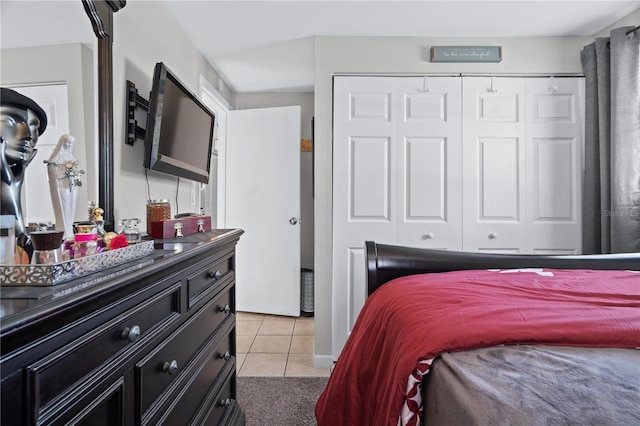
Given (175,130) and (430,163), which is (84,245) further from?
(430,163)

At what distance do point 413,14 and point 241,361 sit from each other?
2.74 metres

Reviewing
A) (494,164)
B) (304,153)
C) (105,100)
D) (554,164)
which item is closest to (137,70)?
(105,100)

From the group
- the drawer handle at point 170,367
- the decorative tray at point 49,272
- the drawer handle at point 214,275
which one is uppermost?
the decorative tray at point 49,272

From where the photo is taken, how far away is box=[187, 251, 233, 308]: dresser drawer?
115cm

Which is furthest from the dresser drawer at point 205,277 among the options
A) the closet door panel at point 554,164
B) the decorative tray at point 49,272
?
the closet door panel at point 554,164

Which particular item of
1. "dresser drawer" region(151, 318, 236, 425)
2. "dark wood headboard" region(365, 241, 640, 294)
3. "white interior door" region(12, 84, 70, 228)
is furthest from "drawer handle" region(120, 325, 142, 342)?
"dark wood headboard" region(365, 241, 640, 294)

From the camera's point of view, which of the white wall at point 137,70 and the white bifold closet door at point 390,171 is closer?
the white wall at point 137,70

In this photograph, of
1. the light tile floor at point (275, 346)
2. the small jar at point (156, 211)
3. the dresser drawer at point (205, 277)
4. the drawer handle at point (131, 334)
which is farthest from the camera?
the light tile floor at point (275, 346)

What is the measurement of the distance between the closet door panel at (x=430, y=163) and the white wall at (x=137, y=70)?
1.59m

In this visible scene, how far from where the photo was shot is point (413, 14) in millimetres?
2219

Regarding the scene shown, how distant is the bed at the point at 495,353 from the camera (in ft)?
1.83

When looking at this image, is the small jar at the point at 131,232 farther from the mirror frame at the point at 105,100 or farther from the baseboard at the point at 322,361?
the baseboard at the point at 322,361

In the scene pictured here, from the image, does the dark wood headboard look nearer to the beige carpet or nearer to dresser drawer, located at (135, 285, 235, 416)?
dresser drawer, located at (135, 285, 235, 416)

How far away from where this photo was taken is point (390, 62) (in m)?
2.50
